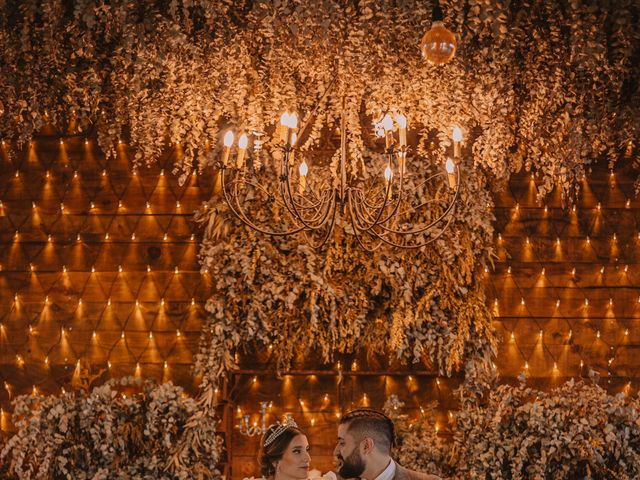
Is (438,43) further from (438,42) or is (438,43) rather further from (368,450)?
(368,450)

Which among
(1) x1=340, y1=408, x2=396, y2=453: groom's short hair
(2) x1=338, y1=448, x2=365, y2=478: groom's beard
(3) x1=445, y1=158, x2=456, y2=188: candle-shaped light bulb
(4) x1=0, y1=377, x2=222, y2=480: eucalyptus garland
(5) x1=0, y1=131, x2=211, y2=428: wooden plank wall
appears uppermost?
(3) x1=445, y1=158, x2=456, y2=188: candle-shaped light bulb

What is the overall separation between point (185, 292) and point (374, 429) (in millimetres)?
2359

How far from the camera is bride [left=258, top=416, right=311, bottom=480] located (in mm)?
4004

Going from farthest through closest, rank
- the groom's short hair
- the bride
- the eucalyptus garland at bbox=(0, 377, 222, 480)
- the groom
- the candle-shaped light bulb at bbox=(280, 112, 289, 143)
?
the eucalyptus garland at bbox=(0, 377, 222, 480) → the bride → the candle-shaped light bulb at bbox=(280, 112, 289, 143) → the groom's short hair → the groom

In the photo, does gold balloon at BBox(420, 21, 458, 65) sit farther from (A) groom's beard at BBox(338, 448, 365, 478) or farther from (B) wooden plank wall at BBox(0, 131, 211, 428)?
(B) wooden plank wall at BBox(0, 131, 211, 428)

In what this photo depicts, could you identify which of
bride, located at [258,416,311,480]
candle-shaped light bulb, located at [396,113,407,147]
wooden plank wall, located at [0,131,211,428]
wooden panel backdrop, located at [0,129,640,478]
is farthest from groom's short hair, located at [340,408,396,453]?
wooden plank wall, located at [0,131,211,428]

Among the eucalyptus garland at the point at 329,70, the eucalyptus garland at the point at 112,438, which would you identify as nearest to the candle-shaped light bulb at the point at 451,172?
the eucalyptus garland at the point at 329,70

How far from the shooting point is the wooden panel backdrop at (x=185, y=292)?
5.34 m

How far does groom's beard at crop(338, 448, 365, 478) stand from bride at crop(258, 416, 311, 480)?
2.24 feet

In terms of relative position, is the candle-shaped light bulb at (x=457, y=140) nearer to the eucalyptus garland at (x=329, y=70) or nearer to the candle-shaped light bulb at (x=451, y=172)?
the candle-shaped light bulb at (x=451, y=172)

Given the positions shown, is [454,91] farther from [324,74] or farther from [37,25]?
[37,25]

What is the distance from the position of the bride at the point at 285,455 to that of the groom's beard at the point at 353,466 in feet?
2.24

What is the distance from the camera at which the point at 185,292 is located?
214 inches

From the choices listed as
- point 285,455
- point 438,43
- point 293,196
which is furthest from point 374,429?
point 293,196
